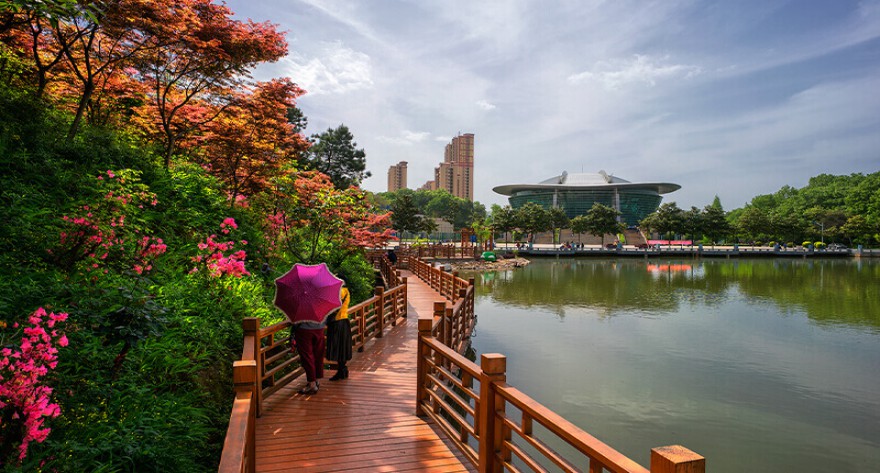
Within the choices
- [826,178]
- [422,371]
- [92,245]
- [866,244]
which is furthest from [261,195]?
[826,178]

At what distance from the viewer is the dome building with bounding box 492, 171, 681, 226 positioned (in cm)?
8950

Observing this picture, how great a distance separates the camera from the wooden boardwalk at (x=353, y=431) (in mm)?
3818

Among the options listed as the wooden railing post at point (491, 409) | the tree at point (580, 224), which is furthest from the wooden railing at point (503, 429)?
the tree at point (580, 224)

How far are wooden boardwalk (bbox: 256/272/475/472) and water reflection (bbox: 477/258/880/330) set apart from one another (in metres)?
13.7

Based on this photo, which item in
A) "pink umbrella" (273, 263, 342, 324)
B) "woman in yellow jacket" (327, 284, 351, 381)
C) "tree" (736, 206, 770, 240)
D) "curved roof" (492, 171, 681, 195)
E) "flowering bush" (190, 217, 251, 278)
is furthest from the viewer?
"curved roof" (492, 171, 681, 195)

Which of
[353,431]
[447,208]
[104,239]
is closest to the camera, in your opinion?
[353,431]

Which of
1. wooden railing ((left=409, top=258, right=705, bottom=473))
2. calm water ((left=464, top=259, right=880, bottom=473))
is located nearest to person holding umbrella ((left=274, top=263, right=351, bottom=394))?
wooden railing ((left=409, top=258, right=705, bottom=473))

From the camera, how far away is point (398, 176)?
157500 mm

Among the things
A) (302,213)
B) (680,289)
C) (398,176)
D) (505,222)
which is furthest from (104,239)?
(398,176)

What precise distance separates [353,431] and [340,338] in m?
1.61

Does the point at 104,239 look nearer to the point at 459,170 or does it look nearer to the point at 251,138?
the point at 251,138

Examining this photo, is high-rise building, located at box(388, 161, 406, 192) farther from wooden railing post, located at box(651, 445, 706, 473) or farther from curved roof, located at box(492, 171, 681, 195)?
wooden railing post, located at box(651, 445, 706, 473)

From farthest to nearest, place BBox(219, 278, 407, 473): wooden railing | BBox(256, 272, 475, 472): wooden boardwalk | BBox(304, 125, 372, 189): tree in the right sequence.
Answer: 1. BBox(304, 125, 372, 189): tree
2. BBox(256, 272, 475, 472): wooden boardwalk
3. BBox(219, 278, 407, 473): wooden railing

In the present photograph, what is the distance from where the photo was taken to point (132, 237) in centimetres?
551
